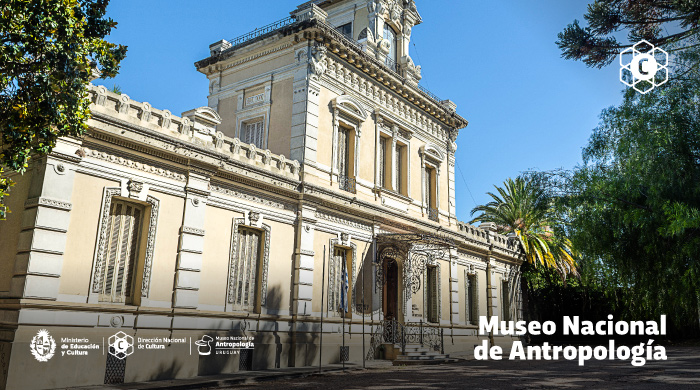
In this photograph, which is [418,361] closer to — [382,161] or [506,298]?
[382,161]

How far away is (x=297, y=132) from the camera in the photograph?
18.8 m

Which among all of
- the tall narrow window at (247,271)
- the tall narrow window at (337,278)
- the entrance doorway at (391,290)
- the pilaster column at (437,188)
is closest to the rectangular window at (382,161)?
the entrance doorway at (391,290)

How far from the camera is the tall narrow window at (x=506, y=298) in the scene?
30266 mm

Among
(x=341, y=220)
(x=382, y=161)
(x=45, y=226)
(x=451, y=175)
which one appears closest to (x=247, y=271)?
(x=341, y=220)

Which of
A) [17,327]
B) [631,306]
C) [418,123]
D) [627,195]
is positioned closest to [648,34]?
[627,195]

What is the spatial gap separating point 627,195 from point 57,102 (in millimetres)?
13211

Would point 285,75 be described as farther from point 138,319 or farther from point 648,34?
point 648,34

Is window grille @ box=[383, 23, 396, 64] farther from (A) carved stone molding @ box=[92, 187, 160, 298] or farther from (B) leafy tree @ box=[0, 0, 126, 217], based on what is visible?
(B) leafy tree @ box=[0, 0, 126, 217]

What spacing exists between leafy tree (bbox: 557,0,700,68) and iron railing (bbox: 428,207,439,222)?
12.1 m

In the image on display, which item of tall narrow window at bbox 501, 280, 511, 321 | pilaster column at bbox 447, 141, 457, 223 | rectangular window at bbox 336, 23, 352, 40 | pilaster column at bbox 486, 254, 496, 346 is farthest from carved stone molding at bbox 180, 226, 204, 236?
tall narrow window at bbox 501, 280, 511, 321

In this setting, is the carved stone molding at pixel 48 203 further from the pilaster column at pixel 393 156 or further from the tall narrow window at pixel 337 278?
the pilaster column at pixel 393 156

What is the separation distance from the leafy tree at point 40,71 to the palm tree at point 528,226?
24.9 metres

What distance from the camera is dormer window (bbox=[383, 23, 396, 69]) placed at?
78.7 feet

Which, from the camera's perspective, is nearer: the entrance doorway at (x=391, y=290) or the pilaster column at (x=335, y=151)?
the pilaster column at (x=335, y=151)
